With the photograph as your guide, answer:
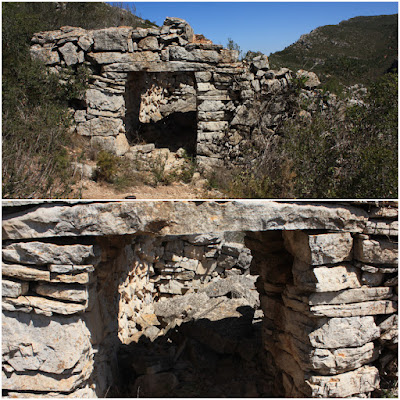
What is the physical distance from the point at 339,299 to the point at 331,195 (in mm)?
1880

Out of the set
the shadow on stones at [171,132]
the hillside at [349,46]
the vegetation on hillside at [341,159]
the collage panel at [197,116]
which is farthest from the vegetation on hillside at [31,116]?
the hillside at [349,46]

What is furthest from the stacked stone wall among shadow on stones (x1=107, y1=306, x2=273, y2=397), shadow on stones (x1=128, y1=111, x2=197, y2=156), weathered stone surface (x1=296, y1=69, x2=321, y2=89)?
shadow on stones (x1=128, y1=111, x2=197, y2=156)

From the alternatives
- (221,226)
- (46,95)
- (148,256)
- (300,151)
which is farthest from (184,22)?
(221,226)

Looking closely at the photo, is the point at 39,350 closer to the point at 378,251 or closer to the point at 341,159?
the point at 378,251

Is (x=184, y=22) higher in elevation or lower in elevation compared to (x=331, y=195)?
higher

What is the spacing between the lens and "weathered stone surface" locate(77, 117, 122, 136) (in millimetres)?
8039

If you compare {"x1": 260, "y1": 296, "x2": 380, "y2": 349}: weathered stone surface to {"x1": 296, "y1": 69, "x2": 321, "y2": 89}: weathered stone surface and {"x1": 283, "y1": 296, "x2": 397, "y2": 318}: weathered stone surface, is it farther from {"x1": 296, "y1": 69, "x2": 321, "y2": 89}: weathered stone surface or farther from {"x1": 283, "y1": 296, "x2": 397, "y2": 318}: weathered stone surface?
A: {"x1": 296, "y1": 69, "x2": 321, "y2": 89}: weathered stone surface

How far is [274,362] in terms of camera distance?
15.0 ft

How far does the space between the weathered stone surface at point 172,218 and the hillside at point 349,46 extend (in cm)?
1115

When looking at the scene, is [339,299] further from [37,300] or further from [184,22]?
[184,22]

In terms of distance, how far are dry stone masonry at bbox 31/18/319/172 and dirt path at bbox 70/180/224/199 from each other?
116 cm

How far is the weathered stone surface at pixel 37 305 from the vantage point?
3.06 meters

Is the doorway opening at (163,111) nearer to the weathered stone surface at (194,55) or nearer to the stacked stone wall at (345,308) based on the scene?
the weathered stone surface at (194,55)

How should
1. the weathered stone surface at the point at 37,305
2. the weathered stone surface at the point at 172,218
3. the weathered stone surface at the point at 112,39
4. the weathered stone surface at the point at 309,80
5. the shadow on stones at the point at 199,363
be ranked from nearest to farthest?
the weathered stone surface at the point at 172,218
the weathered stone surface at the point at 37,305
the shadow on stones at the point at 199,363
the weathered stone surface at the point at 309,80
the weathered stone surface at the point at 112,39
